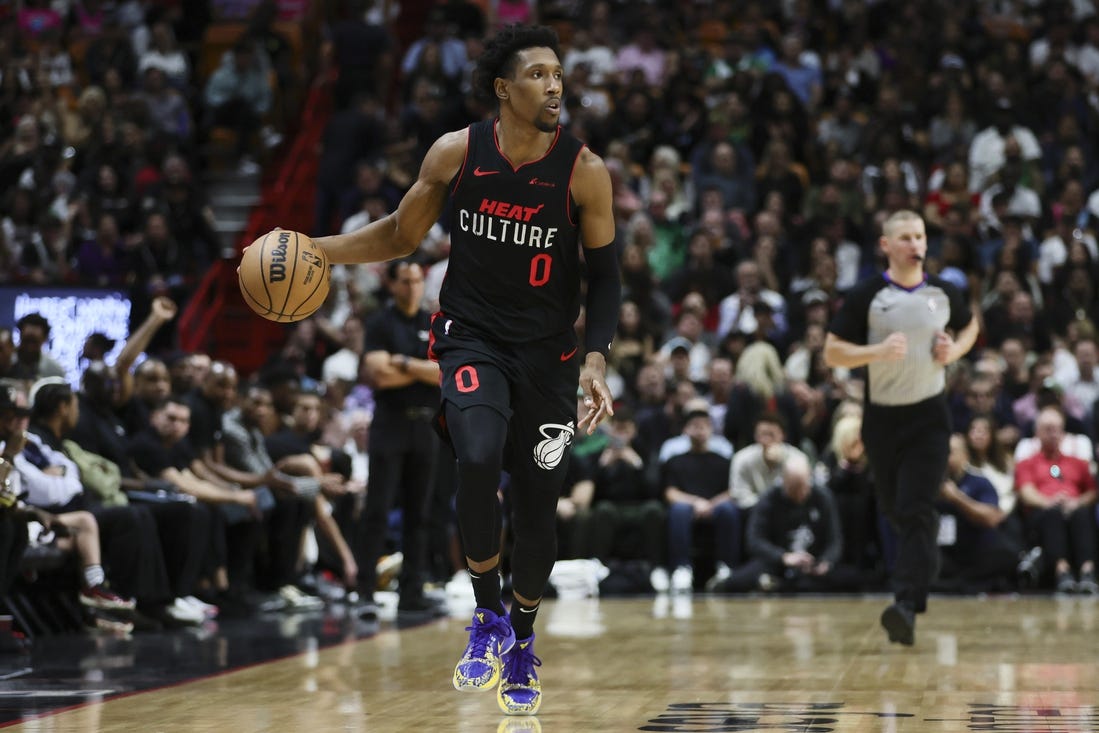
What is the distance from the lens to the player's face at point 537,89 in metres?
5.70

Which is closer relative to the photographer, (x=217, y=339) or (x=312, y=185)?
(x=217, y=339)

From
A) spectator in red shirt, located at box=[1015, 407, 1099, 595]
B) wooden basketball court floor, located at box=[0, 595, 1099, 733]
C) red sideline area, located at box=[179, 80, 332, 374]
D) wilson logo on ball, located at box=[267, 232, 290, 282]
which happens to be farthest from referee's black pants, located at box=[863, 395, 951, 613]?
red sideline area, located at box=[179, 80, 332, 374]

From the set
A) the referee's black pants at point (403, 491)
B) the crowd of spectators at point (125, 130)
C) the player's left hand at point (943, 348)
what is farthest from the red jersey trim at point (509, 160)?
the crowd of spectators at point (125, 130)

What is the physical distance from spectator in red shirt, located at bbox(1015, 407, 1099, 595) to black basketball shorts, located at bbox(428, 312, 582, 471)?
805 cm

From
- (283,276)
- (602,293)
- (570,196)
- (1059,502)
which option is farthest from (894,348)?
(1059,502)

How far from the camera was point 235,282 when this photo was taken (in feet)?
57.8

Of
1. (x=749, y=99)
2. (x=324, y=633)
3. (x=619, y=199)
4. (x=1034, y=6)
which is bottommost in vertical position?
(x=324, y=633)

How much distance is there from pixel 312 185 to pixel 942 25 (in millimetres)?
7479

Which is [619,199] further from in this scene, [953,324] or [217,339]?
[953,324]

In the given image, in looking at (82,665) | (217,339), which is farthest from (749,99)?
(82,665)

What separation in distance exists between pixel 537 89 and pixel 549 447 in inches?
48.3

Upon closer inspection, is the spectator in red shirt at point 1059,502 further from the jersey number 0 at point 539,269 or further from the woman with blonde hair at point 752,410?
the jersey number 0 at point 539,269

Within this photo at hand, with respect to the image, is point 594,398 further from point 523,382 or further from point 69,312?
point 69,312

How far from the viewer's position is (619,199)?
666 inches
